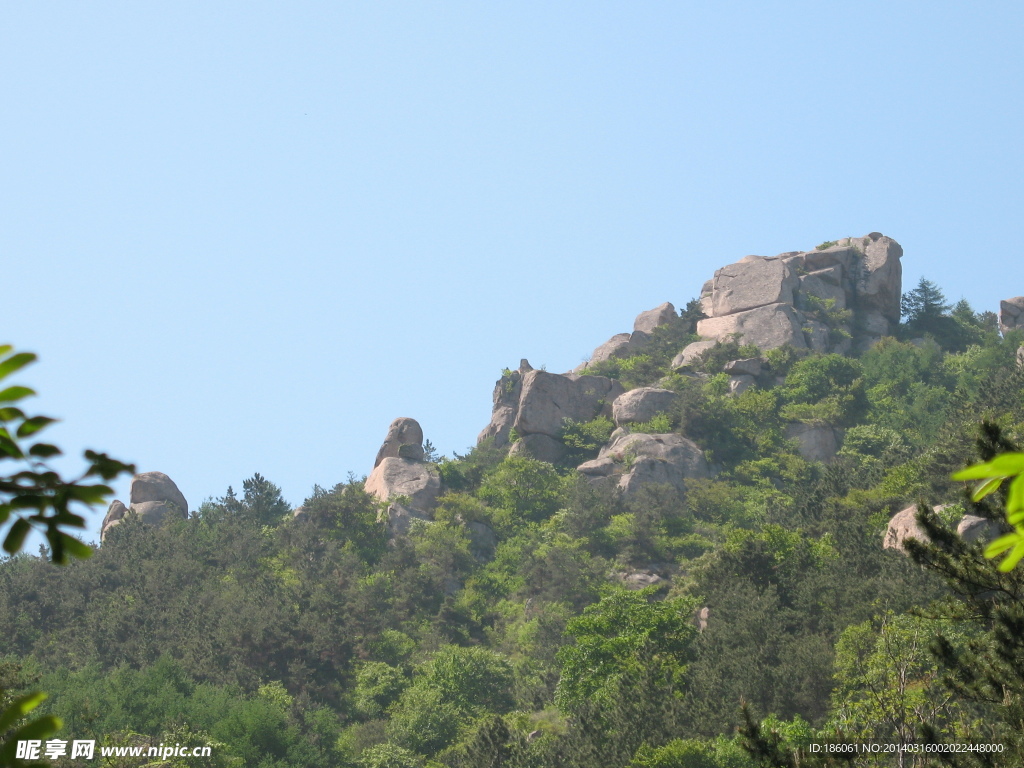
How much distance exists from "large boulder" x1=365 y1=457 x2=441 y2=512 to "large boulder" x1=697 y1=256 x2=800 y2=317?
20377 millimetres

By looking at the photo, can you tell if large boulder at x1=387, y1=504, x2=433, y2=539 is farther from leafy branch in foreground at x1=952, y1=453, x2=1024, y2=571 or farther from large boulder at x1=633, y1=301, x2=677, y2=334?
leafy branch in foreground at x1=952, y1=453, x2=1024, y2=571

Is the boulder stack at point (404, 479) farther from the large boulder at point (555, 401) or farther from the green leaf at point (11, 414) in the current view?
the green leaf at point (11, 414)

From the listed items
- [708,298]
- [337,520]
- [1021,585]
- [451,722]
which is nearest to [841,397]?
[708,298]

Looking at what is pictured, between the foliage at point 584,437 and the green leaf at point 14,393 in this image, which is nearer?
the green leaf at point 14,393

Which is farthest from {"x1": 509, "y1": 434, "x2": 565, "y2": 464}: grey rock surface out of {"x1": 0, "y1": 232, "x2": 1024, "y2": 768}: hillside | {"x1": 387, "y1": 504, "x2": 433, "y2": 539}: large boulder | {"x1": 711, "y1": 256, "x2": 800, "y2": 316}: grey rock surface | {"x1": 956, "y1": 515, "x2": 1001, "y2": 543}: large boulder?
{"x1": 956, "y1": 515, "x2": 1001, "y2": 543}: large boulder

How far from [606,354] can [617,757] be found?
44.2 meters

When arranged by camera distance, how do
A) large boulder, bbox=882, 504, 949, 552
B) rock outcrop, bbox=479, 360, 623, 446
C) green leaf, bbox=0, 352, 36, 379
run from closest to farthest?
green leaf, bbox=0, 352, 36, 379 < large boulder, bbox=882, 504, 949, 552 < rock outcrop, bbox=479, 360, 623, 446

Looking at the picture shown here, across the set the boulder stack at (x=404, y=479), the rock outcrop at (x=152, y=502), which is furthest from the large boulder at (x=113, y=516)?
the boulder stack at (x=404, y=479)

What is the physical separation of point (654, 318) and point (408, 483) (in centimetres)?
2317

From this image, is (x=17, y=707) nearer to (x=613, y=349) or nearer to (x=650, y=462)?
(x=650, y=462)

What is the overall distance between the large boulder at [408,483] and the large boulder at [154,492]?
33.5 feet

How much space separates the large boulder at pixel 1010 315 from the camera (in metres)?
68.8

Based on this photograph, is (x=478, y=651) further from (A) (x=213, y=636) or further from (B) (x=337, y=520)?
(B) (x=337, y=520)

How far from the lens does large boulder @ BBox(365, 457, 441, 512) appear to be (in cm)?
5394
